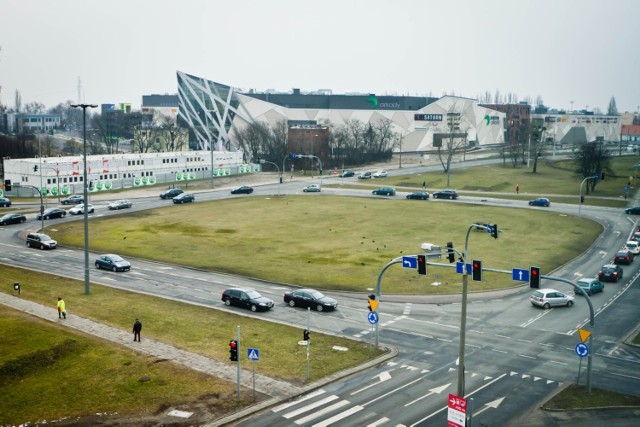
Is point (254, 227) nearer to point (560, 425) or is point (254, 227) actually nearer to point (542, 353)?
point (542, 353)

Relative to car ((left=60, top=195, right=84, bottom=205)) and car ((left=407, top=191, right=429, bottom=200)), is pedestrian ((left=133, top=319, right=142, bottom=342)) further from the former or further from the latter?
car ((left=407, top=191, right=429, bottom=200))

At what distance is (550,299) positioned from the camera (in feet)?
147

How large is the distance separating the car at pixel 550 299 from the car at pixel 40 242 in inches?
1881

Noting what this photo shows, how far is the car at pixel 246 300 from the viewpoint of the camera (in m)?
42.8

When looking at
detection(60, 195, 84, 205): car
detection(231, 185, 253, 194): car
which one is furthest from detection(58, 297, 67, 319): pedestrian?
detection(231, 185, 253, 194): car

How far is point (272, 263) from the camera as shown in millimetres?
58000

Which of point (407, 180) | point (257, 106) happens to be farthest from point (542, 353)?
point (257, 106)

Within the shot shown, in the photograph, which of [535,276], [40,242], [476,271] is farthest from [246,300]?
[40,242]

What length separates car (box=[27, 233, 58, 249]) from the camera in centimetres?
6431

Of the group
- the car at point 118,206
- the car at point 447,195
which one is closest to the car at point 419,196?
the car at point 447,195

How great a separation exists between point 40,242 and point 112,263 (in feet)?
47.1

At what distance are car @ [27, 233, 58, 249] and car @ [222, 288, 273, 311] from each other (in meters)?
29.2

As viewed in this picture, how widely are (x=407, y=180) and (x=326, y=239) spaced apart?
63.7m

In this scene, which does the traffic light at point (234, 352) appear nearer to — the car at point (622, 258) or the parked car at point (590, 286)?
the parked car at point (590, 286)
